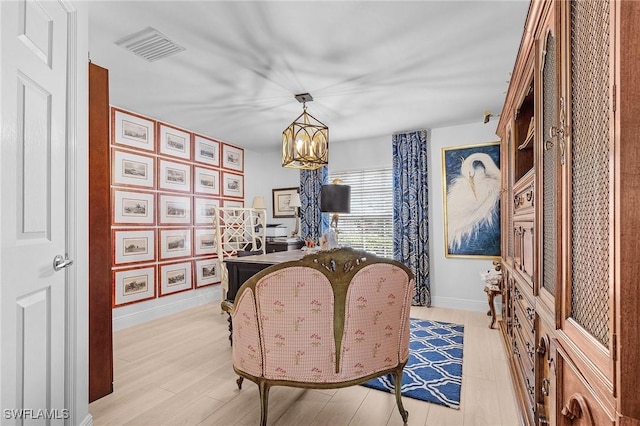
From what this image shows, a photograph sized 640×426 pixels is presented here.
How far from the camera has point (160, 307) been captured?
410 centimetres

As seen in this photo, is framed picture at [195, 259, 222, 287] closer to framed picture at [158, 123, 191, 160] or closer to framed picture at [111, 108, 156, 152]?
framed picture at [158, 123, 191, 160]

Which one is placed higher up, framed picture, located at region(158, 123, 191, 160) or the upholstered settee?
framed picture, located at region(158, 123, 191, 160)

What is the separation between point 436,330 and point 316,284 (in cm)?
246

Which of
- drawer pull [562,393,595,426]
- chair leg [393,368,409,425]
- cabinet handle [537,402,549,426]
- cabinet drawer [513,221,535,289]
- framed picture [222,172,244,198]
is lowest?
chair leg [393,368,409,425]

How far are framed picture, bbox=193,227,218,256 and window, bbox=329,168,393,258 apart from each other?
80.6 inches

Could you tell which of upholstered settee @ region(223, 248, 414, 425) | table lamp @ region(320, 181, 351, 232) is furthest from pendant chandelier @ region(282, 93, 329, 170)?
upholstered settee @ region(223, 248, 414, 425)

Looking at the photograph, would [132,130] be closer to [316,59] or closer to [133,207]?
[133,207]

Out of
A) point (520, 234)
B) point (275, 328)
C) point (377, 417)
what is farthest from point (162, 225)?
point (520, 234)

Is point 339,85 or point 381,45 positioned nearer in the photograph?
point 381,45

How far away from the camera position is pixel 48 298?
4.37ft

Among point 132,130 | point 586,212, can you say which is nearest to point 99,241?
point 132,130

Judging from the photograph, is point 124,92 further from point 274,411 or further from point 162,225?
point 274,411

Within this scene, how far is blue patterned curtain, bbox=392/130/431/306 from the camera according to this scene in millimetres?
4488

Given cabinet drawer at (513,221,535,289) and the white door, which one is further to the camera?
cabinet drawer at (513,221,535,289)
